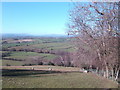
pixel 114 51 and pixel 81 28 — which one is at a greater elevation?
pixel 81 28

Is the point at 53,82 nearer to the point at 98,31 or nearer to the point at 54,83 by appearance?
the point at 54,83

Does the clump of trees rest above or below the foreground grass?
above

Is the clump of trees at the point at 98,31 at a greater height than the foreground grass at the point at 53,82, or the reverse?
the clump of trees at the point at 98,31

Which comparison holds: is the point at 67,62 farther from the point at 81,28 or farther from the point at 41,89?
the point at 41,89

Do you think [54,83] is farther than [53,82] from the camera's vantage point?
No

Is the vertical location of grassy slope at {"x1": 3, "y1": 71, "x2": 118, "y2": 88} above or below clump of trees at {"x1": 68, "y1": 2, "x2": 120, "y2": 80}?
below

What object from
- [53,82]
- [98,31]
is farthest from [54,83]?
[98,31]

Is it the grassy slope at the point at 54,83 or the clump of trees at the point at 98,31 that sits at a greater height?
the clump of trees at the point at 98,31

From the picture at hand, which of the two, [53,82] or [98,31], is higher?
[98,31]

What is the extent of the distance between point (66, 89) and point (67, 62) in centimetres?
2432

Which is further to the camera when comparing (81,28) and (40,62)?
(40,62)

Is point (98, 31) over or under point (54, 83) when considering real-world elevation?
over

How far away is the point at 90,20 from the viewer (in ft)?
26.1

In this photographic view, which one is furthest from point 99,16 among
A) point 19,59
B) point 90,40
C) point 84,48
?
point 19,59
